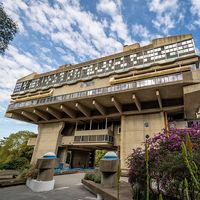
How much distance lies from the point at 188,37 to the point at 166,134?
18.0 meters

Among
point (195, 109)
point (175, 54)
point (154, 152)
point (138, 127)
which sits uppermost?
point (175, 54)

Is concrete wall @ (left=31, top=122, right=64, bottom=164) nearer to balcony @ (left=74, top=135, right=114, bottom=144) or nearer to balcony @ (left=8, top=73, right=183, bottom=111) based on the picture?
balcony @ (left=74, top=135, right=114, bottom=144)

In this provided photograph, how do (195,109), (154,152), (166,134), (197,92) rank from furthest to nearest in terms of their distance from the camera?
(195,109) < (197,92) < (166,134) < (154,152)

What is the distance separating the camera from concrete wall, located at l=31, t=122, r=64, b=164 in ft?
80.7

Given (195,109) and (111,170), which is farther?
(195,109)

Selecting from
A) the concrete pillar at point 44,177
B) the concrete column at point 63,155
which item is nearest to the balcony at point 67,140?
the concrete column at point 63,155

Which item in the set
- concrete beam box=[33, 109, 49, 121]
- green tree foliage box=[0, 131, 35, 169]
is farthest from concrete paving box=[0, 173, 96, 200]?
green tree foliage box=[0, 131, 35, 169]

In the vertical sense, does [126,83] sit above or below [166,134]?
above

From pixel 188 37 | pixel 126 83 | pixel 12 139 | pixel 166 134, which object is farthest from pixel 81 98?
pixel 12 139

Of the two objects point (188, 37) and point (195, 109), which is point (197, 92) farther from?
point (188, 37)

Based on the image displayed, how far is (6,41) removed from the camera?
22.5ft

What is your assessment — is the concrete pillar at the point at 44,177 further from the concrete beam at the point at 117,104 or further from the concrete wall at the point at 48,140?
the concrete wall at the point at 48,140

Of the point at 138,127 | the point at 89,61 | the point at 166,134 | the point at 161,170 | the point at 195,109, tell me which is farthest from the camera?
the point at 89,61

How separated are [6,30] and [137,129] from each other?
1709cm
